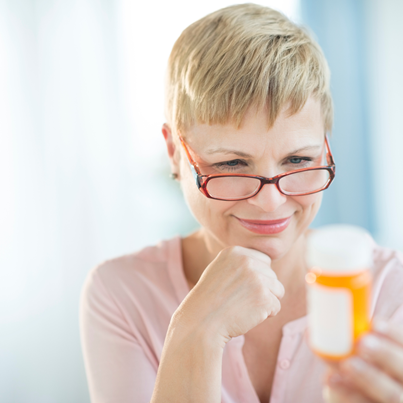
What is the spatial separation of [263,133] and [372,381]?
24.2 inches

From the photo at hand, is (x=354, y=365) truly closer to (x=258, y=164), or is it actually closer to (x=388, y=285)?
(x=258, y=164)

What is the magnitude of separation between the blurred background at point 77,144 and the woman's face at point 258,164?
3.87 feet

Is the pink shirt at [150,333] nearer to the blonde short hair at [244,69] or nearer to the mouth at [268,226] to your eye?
the mouth at [268,226]

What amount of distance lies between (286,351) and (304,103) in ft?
2.22

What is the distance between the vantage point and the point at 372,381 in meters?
0.58

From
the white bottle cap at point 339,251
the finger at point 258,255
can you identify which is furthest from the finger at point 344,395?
the finger at point 258,255

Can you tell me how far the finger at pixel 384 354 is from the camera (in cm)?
58

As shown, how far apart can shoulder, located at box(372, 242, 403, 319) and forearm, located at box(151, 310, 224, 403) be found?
21.6 inches

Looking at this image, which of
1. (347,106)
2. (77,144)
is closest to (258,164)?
(77,144)

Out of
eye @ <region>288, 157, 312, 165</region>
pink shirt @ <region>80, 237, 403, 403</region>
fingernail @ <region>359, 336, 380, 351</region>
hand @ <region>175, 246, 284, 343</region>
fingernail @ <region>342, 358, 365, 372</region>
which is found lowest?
pink shirt @ <region>80, 237, 403, 403</region>

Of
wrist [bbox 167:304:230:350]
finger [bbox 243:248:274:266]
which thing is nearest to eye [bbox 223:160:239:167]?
finger [bbox 243:248:274:266]

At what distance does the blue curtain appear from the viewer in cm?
275

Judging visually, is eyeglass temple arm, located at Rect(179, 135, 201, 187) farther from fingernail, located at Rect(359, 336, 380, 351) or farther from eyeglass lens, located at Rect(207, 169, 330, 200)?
fingernail, located at Rect(359, 336, 380, 351)

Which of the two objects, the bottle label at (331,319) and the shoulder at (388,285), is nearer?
the bottle label at (331,319)
